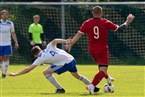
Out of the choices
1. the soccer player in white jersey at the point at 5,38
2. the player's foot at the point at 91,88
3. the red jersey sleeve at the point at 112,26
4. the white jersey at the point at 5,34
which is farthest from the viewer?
the white jersey at the point at 5,34

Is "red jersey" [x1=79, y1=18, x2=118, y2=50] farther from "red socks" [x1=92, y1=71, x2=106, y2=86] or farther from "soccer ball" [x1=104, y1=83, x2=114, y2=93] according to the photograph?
"soccer ball" [x1=104, y1=83, x2=114, y2=93]

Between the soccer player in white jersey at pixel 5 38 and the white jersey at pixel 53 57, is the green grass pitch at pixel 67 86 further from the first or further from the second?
the soccer player in white jersey at pixel 5 38

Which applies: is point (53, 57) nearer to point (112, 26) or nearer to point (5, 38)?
point (112, 26)

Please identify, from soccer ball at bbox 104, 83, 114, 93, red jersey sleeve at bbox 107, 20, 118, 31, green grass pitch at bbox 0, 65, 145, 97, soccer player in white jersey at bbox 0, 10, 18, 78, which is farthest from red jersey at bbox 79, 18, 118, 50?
soccer player in white jersey at bbox 0, 10, 18, 78

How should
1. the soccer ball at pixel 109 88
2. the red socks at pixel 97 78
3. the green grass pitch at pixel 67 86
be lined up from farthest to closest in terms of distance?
1. the soccer ball at pixel 109 88
2. the red socks at pixel 97 78
3. the green grass pitch at pixel 67 86

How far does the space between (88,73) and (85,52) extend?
27.8ft

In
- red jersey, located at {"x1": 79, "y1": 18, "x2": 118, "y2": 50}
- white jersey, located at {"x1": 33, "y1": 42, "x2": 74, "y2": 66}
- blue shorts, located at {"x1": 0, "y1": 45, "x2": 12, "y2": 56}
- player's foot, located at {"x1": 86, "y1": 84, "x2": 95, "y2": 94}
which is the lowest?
blue shorts, located at {"x1": 0, "y1": 45, "x2": 12, "y2": 56}

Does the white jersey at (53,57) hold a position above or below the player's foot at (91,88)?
above

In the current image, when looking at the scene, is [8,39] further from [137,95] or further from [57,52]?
[137,95]

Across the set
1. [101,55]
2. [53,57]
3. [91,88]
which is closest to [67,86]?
[53,57]

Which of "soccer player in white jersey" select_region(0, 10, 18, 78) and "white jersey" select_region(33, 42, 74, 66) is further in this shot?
"soccer player in white jersey" select_region(0, 10, 18, 78)

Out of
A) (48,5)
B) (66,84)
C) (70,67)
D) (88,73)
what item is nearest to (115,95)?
(70,67)

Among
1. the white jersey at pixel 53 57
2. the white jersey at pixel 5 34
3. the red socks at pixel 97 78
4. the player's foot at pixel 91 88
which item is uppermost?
the white jersey at pixel 53 57

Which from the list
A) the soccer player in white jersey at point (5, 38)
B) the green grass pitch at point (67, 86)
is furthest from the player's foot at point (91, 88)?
the soccer player in white jersey at point (5, 38)
